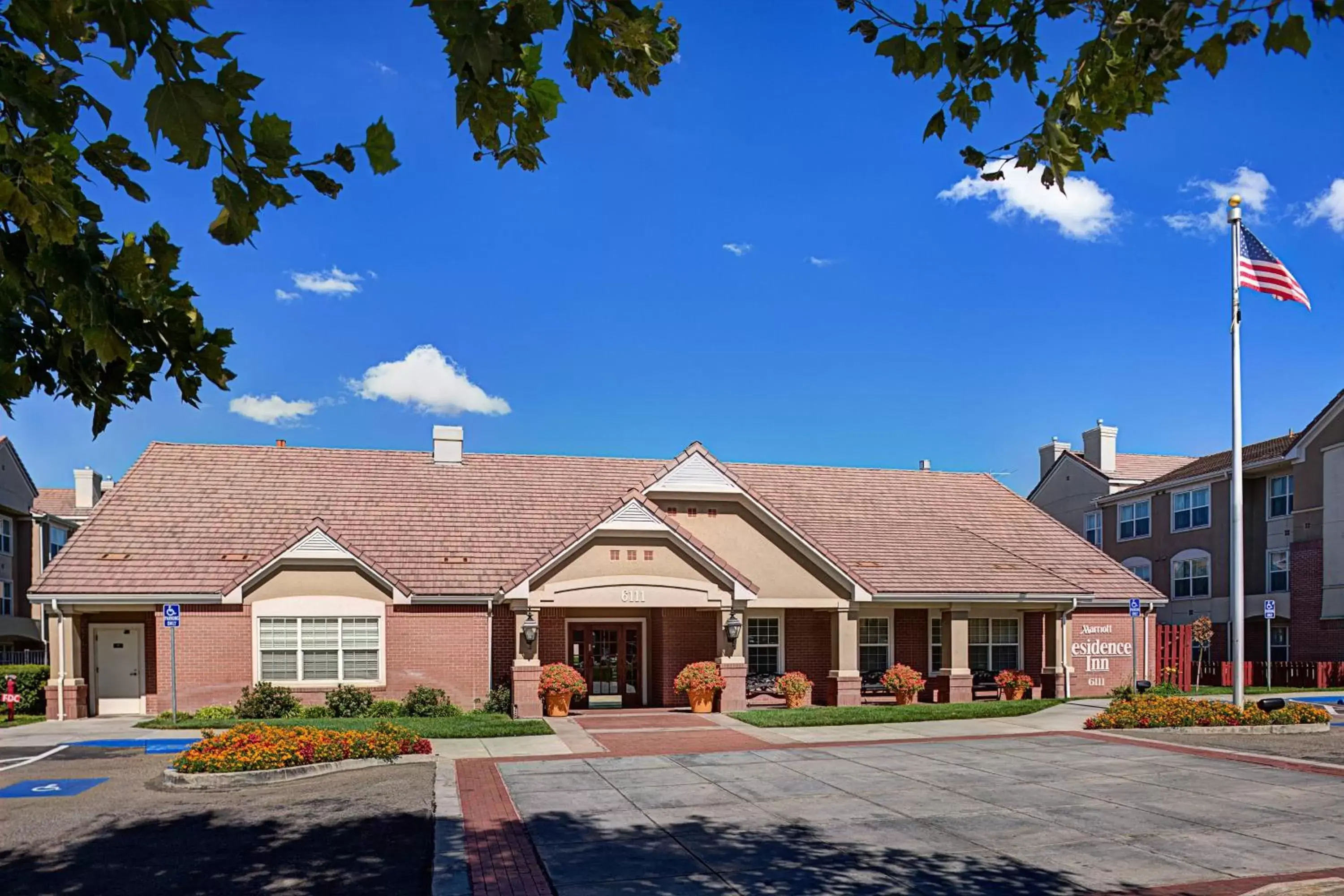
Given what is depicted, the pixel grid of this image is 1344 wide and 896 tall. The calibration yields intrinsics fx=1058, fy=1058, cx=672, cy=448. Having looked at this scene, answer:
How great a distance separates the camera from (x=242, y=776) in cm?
1473

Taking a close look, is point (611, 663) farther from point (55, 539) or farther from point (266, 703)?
point (55, 539)

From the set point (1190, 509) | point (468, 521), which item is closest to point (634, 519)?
point (468, 521)

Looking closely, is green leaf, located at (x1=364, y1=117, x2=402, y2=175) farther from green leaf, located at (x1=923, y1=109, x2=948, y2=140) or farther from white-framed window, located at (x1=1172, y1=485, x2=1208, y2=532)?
white-framed window, located at (x1=1172, y1=485, x2=1208, y2=532)

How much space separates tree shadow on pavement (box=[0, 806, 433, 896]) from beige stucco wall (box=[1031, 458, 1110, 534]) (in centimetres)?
4159

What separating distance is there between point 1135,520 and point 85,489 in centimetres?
4599

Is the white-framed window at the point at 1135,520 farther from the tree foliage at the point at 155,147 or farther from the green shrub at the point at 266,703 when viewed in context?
the tree foliage at the point at 155,147

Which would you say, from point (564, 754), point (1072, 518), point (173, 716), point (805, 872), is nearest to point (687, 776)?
point (564, 754)

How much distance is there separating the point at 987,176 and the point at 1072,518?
4663 centimetres

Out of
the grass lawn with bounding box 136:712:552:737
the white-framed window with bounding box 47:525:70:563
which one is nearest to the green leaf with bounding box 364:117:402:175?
the grass lawn with bounding box 136:712:552:737

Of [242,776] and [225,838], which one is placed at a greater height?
[225,838]

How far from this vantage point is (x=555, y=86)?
16.8 ft

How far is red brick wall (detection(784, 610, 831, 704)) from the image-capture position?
1094 inches

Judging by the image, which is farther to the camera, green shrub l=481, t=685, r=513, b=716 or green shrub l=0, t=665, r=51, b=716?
green shrub l=0, t=665, r=51, b=716

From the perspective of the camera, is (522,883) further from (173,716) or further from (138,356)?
(173,716)
